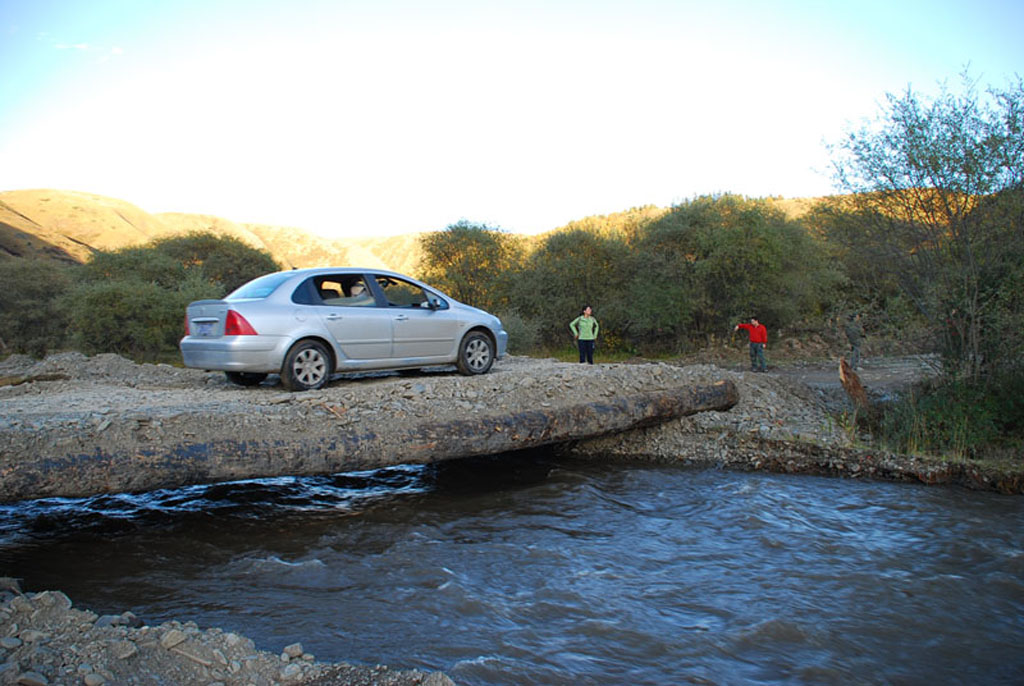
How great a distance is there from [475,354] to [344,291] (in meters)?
2.33

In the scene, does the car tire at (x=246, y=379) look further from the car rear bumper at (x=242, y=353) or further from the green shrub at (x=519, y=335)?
the green shrub at (x=519, y=335)

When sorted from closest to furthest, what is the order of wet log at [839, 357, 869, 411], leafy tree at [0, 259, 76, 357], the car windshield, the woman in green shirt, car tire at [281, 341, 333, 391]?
car tire at [281, 341, 333, 391]
the car windshield
wet log at [839, 357, 869, 411]
the woman in green shirt
leafy tree at [0, 259, 76, 357]

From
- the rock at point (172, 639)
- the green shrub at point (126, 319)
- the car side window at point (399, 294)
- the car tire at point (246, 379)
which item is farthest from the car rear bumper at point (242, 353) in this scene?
the green shrub at point (126, 319)

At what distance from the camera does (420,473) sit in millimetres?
10234

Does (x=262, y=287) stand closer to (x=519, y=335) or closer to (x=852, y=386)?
(x=852, y=386)

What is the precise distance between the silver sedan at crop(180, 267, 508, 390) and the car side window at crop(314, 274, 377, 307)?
0.05 ft

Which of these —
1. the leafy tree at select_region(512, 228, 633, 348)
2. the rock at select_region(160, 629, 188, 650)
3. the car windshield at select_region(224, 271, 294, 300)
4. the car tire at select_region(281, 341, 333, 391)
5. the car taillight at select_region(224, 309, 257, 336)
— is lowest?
the rock at select_region(160, 629, 188, 650)

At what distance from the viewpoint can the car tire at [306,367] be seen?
8.38 metres

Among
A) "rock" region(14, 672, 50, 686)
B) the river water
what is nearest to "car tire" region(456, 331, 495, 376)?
the river water

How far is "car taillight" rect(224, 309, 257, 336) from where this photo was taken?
802 centimetres

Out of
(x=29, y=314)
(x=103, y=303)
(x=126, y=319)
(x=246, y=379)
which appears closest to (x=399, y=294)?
(x=246, y=379)

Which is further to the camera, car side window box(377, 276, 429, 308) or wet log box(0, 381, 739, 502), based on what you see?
car side window box(377, 276, 429, 308)

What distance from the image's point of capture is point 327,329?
8.67 meters

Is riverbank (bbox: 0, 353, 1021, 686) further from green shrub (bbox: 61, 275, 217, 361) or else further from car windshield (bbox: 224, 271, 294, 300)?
green shrub (bbox: 61, 275, 217, 361)
